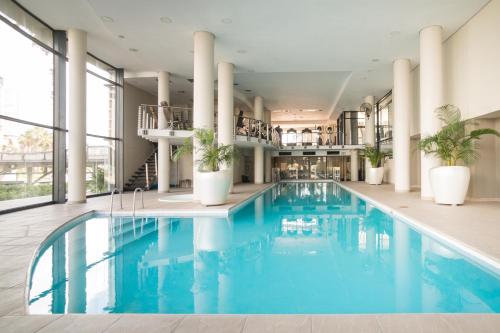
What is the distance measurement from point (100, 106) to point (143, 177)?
466cm

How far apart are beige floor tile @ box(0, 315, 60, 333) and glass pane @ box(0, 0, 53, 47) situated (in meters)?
8.82

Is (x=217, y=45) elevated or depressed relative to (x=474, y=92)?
elevated

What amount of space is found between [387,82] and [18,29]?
14506 millimetres

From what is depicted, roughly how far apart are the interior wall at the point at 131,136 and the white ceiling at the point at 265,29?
2223mm

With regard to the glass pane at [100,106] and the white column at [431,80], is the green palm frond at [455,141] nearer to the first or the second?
the white column at [431,80]

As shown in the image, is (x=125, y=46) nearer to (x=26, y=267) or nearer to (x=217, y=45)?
(x=217, y=45)

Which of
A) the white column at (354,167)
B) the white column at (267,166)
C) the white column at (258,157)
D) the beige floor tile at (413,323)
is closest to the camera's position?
the beige floor tile at (413,323)

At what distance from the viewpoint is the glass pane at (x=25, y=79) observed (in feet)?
28.0

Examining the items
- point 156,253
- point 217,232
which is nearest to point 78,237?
point 156,253

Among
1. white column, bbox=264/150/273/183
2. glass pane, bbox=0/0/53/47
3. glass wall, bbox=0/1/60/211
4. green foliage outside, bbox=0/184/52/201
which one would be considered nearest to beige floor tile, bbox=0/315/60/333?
glass wall, bbox=0/1/60/211

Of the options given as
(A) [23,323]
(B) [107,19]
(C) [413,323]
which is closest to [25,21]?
(B) [107,19]

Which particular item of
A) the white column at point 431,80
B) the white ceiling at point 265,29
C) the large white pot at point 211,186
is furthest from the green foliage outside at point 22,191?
the white column at point 431,80

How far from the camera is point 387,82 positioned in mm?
15516

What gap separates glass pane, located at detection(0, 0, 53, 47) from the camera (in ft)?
27.2
